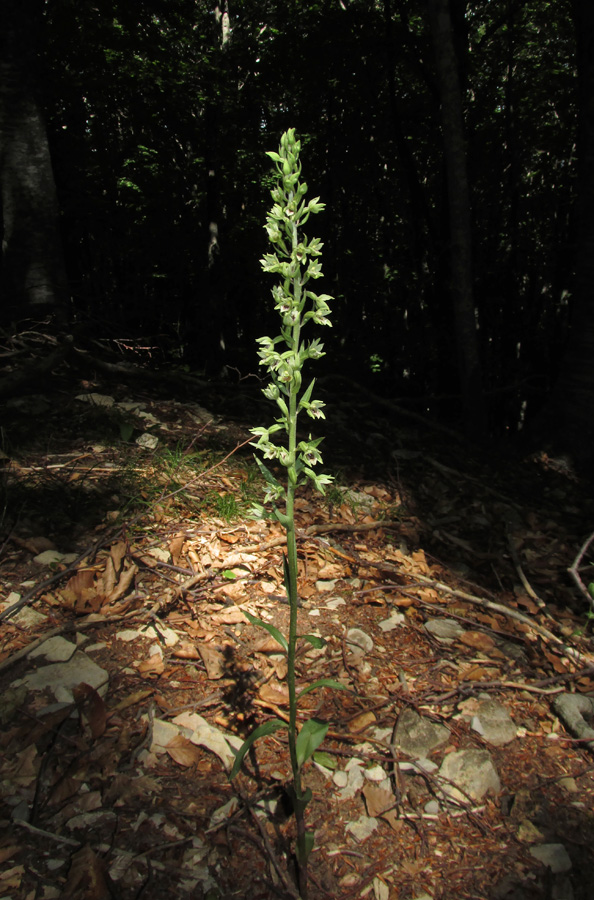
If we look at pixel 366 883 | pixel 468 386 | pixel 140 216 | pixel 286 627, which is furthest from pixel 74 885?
pixel 140 216

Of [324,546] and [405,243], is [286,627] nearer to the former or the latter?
[324,546]

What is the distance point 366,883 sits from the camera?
180cm

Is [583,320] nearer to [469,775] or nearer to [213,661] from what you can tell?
[469,775]

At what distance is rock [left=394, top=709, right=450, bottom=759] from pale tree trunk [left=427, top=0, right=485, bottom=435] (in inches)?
175

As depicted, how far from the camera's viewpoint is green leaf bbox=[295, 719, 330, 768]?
1.73 m

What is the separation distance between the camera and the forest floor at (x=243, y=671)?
1810mm

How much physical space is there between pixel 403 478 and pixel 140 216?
11775 mm

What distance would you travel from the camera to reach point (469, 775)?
2.17 metres

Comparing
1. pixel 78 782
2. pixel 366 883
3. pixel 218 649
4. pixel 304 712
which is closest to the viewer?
pixel 366 883

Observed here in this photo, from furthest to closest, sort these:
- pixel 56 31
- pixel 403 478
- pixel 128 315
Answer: pixel 128 315
pixel 56 31
pixel 403 478

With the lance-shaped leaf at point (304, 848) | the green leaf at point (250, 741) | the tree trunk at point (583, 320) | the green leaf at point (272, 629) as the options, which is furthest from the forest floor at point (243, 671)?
the tree trunk at point (583, 320)

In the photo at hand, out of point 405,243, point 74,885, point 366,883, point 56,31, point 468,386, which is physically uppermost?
point 56,31

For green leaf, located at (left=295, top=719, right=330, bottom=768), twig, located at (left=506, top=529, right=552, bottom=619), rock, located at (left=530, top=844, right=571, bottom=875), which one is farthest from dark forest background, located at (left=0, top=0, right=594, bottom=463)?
rock, located at (left=530, top=844, right=571, bottom=875)

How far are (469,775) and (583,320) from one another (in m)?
4.87
